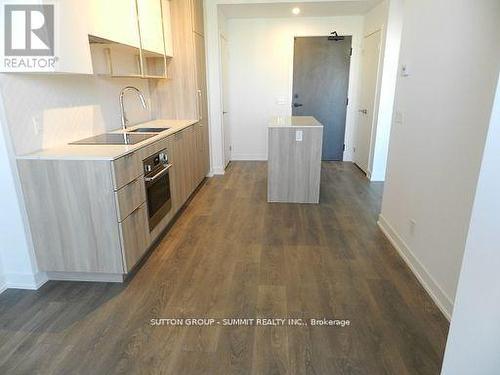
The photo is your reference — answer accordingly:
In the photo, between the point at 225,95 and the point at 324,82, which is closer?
the point at 225,95

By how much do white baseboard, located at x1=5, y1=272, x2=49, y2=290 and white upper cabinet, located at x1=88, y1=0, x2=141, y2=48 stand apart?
5.77 feet

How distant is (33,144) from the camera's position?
223 cm

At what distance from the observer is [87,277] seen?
2410mm

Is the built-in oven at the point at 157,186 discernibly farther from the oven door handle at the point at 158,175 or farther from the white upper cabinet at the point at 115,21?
the white upper cabinet at the point at 115,21

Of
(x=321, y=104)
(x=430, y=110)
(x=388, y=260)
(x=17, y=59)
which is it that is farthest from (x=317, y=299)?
(x=321, y=104)

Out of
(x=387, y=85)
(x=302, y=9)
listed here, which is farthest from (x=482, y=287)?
(x=302, y=9)

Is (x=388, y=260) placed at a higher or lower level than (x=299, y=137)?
lower

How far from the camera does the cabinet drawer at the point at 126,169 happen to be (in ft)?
7.04

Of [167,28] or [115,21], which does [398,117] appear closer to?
[115,21]

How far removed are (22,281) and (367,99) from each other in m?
4.87

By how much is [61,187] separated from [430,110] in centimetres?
258

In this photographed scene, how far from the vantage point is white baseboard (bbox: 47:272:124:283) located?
7.85 ft

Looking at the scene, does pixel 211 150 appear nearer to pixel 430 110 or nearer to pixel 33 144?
pixel 33 144

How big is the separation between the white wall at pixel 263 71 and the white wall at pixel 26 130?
3377 millimetres
